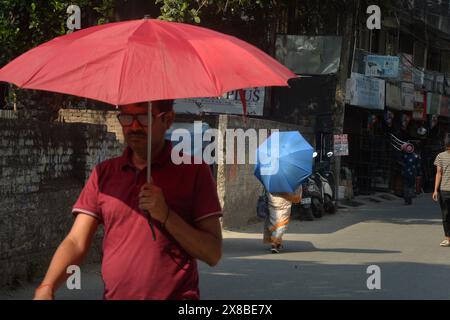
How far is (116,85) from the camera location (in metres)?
3.62

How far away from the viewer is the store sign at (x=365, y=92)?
24781 millimetres

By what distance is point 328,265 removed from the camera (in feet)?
38.7

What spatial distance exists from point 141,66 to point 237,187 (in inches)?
528

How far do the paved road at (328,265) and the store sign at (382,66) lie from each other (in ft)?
24.1

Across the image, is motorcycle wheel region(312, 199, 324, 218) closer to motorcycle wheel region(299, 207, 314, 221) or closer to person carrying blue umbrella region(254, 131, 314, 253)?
motorcycle wheel region(299, 207, 314, 221)

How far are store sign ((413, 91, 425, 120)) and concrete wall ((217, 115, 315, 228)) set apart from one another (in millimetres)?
13931

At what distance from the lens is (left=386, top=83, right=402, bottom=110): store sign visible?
28.3m

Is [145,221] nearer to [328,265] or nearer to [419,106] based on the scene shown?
[328,265]

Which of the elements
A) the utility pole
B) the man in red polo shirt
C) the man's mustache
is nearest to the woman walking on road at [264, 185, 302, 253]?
the utility pole

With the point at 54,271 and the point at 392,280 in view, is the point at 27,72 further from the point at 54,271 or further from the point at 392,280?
the point at 392,280

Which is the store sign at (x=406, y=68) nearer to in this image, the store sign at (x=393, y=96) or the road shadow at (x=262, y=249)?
the store sign at (x=393, y=96)

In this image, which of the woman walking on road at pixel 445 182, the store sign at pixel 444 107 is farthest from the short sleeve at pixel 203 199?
the store sign at pixel 444 107

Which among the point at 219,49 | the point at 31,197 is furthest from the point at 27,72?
the point at 31,197
